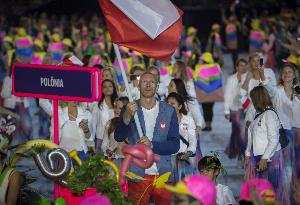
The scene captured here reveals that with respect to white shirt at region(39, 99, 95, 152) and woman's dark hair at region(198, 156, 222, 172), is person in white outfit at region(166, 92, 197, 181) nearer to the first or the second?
white shirt at region(39, 99, 95, 152)

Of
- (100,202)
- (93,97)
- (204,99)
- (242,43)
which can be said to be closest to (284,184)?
(93,97)

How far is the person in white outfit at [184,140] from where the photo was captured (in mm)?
10434

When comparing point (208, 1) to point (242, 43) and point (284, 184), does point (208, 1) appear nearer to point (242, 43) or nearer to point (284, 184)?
point (242, 43)

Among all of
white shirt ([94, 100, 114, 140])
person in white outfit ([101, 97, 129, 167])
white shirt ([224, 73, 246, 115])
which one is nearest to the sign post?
person in white outfit ([101, 97, 129, 167])

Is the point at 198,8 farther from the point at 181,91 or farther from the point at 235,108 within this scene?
the point at 181,91

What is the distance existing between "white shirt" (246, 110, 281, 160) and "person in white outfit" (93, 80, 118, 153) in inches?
95.1

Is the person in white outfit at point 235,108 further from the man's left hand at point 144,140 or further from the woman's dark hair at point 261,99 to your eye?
the man's left hand at point 144,140

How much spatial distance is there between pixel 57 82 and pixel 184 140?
267 cm

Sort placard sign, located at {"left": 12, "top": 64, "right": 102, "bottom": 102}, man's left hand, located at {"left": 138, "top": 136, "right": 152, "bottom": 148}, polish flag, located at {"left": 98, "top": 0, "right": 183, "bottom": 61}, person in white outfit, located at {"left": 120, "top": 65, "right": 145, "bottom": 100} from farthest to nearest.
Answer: person in white outfit, located at {"left": 120, "top": 65, "right": 145, "bottom": 100} < polish flag, located at {"left": 98, "top": 0, "right": 183, "bottom": 61} < man's left hand, located at {"left": 138, "top": 136, "right": 152, "bottom": 148} < placard sign, located at {"left": 12, "top": 64, "right": 102, "bottom": 102}

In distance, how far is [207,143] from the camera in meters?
16.4

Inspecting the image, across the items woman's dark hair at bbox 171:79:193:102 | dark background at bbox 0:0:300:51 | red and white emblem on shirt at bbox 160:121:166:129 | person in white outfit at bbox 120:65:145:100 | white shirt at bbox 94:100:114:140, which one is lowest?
red and white emblem on shirt at bbox 160:121:166:129

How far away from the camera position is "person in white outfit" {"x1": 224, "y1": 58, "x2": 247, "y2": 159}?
47.4 feet

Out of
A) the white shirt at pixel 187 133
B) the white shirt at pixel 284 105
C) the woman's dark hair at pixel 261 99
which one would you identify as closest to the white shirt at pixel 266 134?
the woman's dark hair at pixel 261 99

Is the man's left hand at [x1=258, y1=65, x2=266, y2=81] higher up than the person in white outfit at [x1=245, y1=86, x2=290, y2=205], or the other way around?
the man's left hand at [x1=258, y1=65, x2=266, y2=81]
